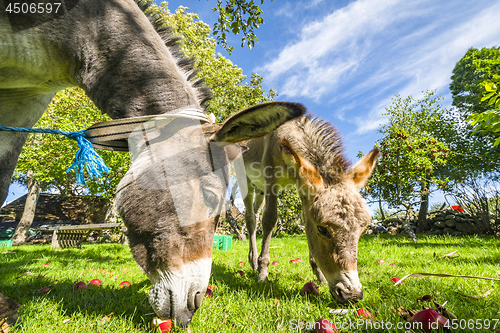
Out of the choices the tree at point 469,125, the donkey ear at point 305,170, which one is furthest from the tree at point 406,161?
the donkey ear at point 305,170

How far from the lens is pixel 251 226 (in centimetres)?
497

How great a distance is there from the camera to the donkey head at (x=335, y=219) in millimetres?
2286

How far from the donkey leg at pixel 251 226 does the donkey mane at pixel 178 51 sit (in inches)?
117

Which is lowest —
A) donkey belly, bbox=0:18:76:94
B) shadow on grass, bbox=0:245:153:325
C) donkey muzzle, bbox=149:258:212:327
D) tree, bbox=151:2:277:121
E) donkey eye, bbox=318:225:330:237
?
shadow on grass, bbox=0:245:153:325

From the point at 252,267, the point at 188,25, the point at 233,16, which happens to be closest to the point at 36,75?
the point at 233,16

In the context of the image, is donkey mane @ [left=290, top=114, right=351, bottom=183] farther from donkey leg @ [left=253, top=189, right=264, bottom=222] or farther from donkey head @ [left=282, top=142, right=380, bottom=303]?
donkey leg @ [left=253, top=189, right=264, bottom=222]

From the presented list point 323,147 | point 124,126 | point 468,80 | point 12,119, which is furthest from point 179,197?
point 468,80

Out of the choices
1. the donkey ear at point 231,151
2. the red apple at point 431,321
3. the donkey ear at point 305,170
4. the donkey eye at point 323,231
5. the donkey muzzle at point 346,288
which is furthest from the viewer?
the donkey ear at point 305,170

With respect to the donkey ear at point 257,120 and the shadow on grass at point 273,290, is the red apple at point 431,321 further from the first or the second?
the donkey ear at point 257,120

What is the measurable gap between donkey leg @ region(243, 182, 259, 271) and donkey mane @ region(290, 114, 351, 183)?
2121 mm

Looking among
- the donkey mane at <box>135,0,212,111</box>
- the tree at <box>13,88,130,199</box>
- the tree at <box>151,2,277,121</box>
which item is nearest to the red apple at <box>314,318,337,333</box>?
the donkey mane at <box>135,0,212,111</box>

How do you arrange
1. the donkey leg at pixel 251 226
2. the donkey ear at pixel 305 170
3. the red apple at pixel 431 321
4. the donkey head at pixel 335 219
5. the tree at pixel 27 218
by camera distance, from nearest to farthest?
1. the red apple at pixel 431 321
2. the donkey head at pixel 335 219
3. the donkey ear at pixel 305 170
4. the donkey leg at pixel 251 226
5. the tree at pixel 27 218

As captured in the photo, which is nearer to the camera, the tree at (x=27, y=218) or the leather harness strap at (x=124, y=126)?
the leather harness strap at (x=124, y=126)

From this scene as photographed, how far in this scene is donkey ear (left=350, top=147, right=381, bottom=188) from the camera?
297cm
